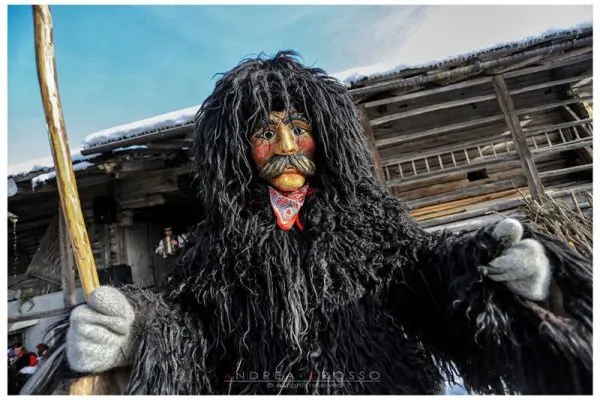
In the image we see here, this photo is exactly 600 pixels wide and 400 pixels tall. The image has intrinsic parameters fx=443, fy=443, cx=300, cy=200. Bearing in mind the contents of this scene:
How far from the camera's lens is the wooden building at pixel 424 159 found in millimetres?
3541

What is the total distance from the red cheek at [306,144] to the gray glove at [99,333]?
0.64 m

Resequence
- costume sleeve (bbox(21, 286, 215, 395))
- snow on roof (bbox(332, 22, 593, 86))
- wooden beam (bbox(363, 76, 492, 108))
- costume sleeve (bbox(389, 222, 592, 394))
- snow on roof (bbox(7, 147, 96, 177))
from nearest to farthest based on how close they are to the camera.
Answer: costume sleeve (bbox(389, 222, 592, 394))
costume sleeve (bbox(21, 286, 215, 395))
snow on roof (bbox(332, 22, 593, 86))
wooden beam (bbox(363, 76, 492, 108))
snow on roof (bbox(7, 147, 96, 177))

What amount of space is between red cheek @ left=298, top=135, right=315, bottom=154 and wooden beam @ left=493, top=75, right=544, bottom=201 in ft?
9.15

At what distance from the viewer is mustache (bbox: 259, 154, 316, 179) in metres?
1.25

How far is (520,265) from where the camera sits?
3.00 ft

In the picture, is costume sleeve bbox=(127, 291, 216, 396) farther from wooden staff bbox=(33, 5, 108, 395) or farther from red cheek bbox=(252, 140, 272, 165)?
red cheek bbox=(252, 140, 272, 165)

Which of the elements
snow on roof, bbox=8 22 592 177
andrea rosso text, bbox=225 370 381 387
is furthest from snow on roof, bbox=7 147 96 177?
andrea rosso text, bbox=225 370 381 387

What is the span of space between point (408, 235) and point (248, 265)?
46 centimetres

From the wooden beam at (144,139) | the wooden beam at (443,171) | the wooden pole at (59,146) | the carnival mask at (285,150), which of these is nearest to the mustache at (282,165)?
the carnival mask at (285,150)

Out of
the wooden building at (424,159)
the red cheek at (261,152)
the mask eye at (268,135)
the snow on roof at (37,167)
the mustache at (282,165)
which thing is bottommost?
the mustache at (282,165)

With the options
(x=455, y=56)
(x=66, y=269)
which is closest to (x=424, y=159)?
(x=455, y=56)

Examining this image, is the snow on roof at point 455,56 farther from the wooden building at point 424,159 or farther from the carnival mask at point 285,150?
the carnival mask at point 285,150

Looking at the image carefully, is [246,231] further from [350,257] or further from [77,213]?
[77,213]

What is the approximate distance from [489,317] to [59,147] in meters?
1.28
